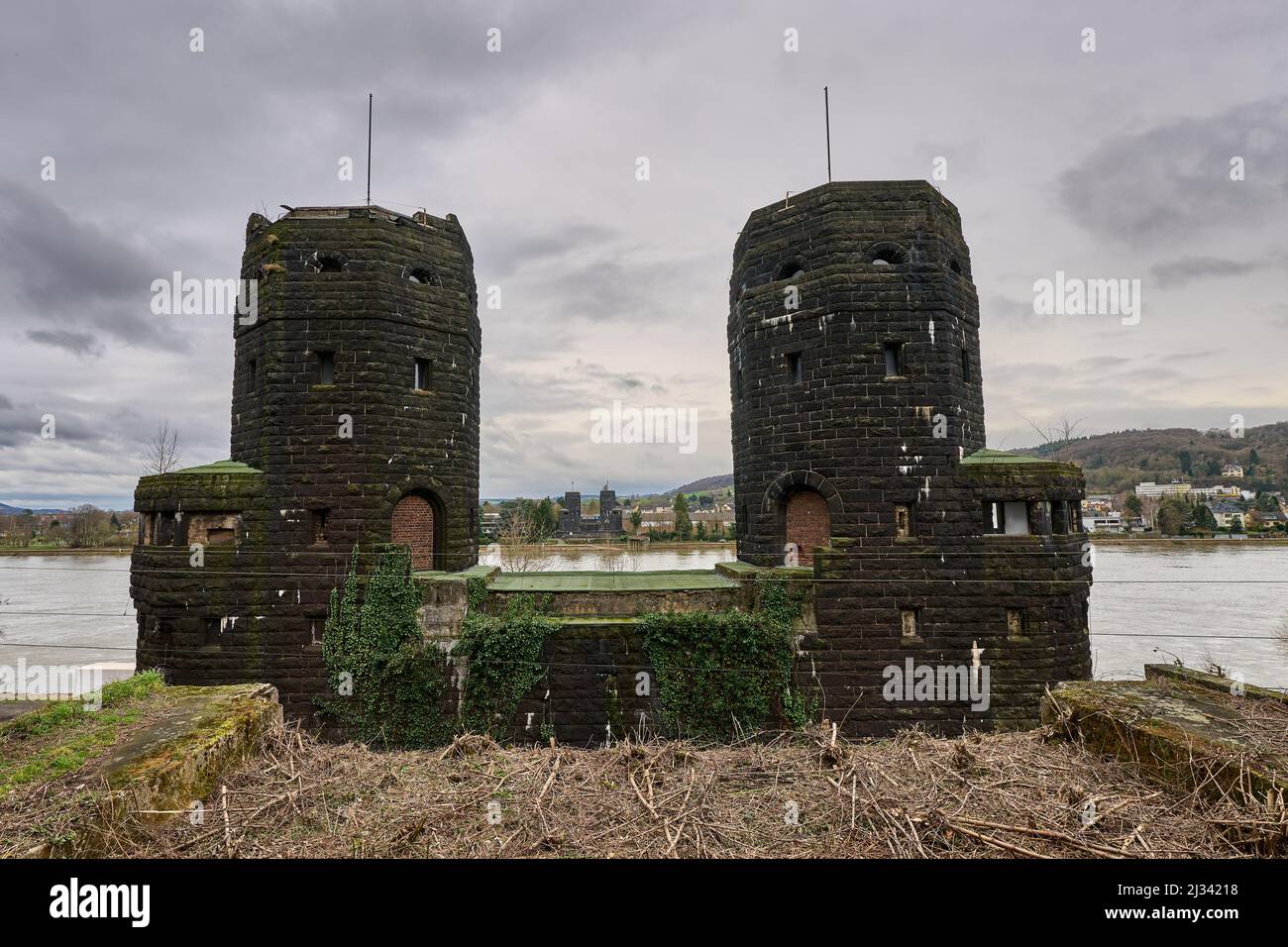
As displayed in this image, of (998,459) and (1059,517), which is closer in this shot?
(1059,517)

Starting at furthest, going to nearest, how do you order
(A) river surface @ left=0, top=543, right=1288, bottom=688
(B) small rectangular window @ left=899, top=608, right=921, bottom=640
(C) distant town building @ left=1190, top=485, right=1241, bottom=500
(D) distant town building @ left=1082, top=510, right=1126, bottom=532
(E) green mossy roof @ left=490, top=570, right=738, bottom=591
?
(C) distant town building @ left=1190, top=485, right=1241, bottom=500, (D) distant town building @ left=1082, top=510, right=1126, bottom=532, (A) river surface @ left=0, top=543, right=1288, bottom=688, (E) green mossy roof @ left=490, top=570, right=738, bottom=591, (B) small rectangular window @ left=899, top=608, right=921, bottom=640

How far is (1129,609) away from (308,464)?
4242 centimetres

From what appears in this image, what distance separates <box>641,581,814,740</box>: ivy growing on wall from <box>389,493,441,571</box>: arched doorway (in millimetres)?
Result: 5035

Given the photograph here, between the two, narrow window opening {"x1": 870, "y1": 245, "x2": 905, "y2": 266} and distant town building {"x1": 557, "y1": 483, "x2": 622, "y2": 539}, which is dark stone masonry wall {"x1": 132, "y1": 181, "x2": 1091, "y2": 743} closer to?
narrow window opening {"x1": 870, "y1": 245, "x2": 905, "y2": 266}

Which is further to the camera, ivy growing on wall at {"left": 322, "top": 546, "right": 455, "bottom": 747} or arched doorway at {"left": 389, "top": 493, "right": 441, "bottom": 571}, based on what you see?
arched doorway at {"left": 389, "top": 493, "right": 441, "bottom": 571}

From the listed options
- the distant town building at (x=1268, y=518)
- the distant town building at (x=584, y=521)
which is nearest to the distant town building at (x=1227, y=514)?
the distant town building at (x=1268, y=518)

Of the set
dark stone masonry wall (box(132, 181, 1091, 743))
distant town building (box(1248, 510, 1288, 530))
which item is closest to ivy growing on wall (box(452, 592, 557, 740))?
dark stone masonry wall (box(132, 181, 1091, 743))

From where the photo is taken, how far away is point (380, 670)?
38.3 ft

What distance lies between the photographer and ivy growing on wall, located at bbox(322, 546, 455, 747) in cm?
1161

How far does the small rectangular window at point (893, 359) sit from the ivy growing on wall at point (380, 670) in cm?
1047

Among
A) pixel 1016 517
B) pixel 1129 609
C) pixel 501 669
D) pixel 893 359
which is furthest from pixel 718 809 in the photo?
pixel 1129 609

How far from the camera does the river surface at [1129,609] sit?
→ 24.2m

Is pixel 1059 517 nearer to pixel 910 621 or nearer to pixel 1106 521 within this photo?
pixel 910 621
